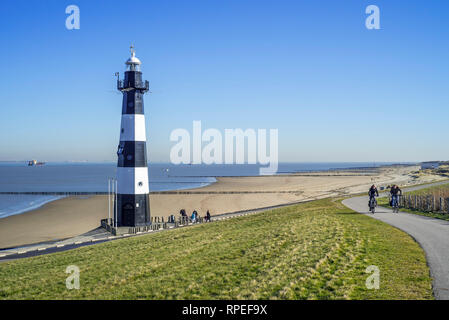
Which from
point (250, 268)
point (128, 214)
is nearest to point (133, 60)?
point (128, 214)

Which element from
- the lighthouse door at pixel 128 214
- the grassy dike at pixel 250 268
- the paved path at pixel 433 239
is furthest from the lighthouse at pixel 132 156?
the paved path at pixel 433 239

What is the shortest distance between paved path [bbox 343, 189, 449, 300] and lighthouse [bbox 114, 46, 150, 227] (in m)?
18.5

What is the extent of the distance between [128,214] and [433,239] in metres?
23.2

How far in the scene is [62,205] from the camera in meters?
60.3

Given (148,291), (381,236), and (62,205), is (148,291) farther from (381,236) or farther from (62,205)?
(62,205)

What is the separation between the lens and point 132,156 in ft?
102

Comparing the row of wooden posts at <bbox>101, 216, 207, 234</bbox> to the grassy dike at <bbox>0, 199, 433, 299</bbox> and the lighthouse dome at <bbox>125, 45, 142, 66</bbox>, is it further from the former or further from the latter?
the lighthouse dome at <bbox>125, 45, 142, 66</bbox>

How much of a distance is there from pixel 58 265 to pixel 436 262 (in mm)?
16088

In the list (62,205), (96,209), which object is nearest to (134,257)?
(96,209)

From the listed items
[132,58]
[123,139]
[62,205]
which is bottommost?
[62,205]

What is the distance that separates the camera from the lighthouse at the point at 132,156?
31.0 meters

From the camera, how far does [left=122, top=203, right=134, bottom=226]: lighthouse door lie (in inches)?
1220

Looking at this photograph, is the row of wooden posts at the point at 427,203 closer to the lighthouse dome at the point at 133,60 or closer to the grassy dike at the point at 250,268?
the grassy dike at the point at 250,268

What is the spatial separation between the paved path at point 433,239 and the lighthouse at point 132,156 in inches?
727
